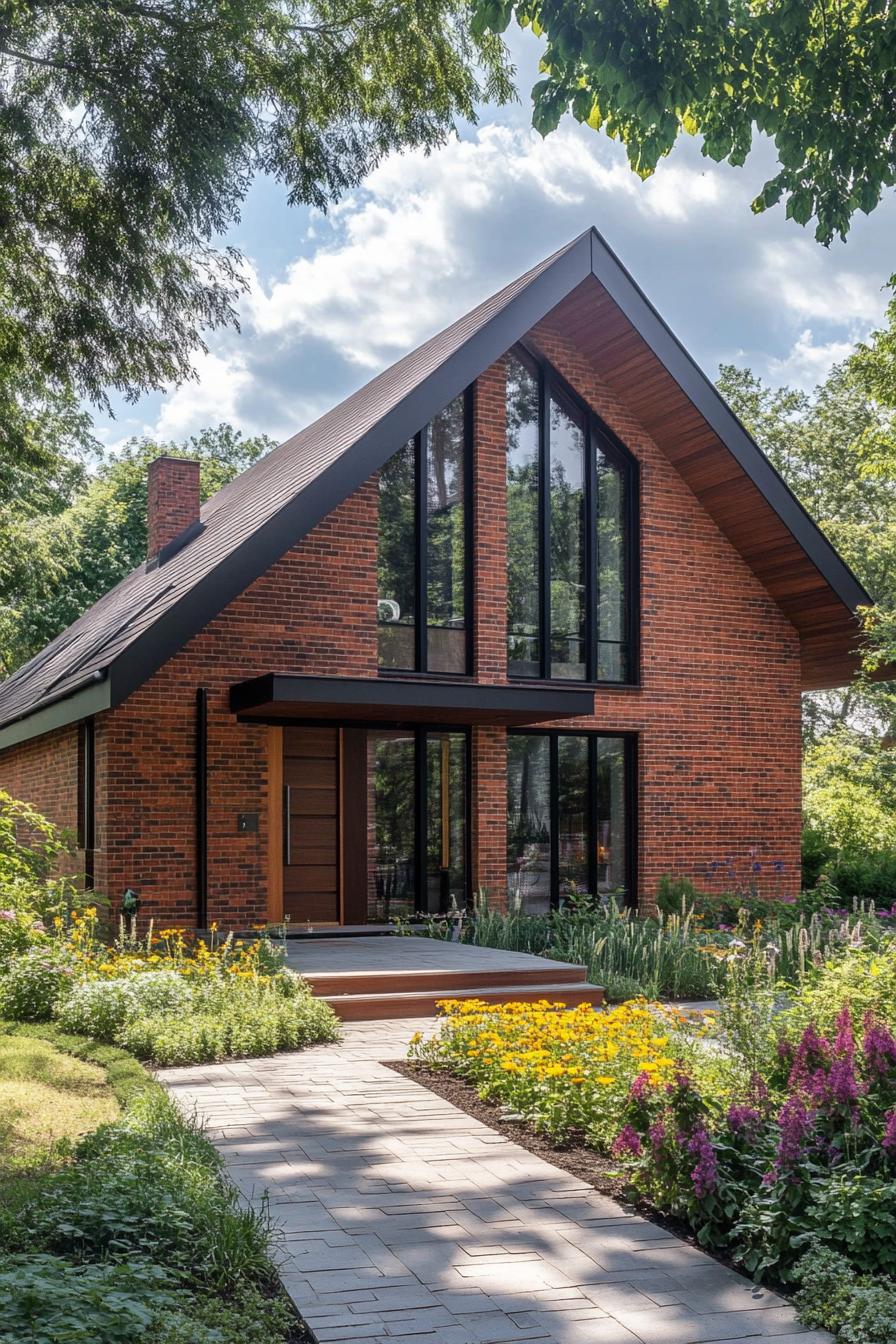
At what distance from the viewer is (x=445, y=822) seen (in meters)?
13.5

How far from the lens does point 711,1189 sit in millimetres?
4562

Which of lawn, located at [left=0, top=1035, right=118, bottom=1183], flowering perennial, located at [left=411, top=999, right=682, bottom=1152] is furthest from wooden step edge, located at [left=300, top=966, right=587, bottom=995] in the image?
lawn, located at [left=0, top=1035, right=118, bottom=1183]

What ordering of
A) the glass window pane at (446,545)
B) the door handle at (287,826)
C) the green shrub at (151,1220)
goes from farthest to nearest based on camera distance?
the glass window pane at (446,545) → the door handle at (287,826) → the green shrub at (151,1220)

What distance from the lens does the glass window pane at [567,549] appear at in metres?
14.5

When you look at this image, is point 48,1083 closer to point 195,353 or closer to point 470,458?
point 195,353

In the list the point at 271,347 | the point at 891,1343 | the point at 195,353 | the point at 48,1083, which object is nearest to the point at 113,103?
the point at 195,353

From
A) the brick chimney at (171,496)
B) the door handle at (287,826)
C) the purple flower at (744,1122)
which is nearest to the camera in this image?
the purple flower at (744,1122)

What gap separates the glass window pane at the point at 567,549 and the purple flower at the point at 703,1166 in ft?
32.5

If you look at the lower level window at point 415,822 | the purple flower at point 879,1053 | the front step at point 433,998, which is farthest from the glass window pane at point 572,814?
the purple flower at point 879,1053

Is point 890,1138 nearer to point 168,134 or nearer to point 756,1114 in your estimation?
point 756,1114

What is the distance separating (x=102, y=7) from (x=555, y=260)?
7140mm

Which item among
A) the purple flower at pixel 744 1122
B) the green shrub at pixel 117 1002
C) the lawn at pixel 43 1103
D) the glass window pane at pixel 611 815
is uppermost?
the glass window pane at pixel 611 815

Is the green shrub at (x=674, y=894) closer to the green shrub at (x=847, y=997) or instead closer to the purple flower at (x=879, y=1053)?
the green shrub at (x=847, y=997)

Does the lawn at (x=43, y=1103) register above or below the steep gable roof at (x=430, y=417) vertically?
below
